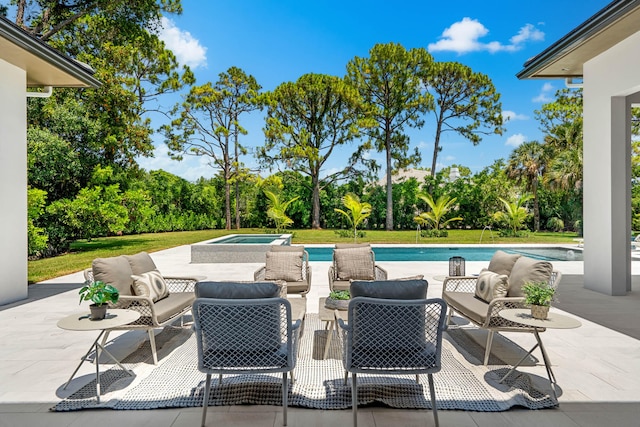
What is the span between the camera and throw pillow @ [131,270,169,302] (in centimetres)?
379

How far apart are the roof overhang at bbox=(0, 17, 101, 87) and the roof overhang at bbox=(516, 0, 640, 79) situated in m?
7.48

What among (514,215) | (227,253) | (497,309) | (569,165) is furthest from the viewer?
(514,215)

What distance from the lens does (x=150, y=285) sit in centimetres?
399

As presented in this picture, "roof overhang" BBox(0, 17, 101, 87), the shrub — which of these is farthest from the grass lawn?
"roof overhang" BBox(0, 17, 101, 87)

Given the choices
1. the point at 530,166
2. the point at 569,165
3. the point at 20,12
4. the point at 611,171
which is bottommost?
the point at 611,171

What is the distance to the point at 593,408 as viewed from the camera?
2.72 metres

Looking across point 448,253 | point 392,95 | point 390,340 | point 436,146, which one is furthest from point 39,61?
point 436,146

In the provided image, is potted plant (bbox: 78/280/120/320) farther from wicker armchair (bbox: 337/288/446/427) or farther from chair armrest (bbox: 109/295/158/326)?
wicker armchair (bbox: 337/288/446/427)

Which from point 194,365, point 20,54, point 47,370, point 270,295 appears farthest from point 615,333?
point 20,54

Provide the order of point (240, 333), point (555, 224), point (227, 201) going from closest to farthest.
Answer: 1. point (240, 333)
2. point (555, 224)
3. point (227, 201)

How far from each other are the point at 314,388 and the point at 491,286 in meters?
2.09

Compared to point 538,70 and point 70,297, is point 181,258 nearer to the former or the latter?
point 70,297

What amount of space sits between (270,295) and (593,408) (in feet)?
7.73

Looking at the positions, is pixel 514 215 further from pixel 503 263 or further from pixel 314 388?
pixel 314 388
